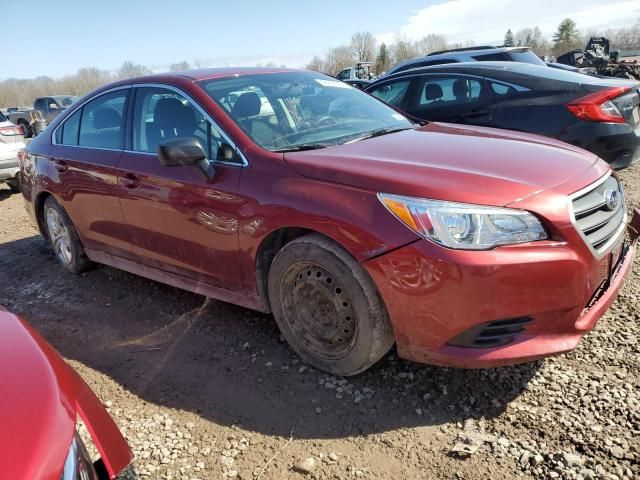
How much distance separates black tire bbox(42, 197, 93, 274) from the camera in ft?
14.8

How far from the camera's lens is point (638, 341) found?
9.62ft

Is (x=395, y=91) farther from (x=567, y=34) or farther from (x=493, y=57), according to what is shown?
(x=567, y=34)

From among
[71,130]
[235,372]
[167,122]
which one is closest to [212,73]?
[167,122]

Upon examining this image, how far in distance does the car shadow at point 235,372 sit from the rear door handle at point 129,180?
96 cm

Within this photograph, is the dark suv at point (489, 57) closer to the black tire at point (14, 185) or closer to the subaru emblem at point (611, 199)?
the subaru emblem at point (611, 199)

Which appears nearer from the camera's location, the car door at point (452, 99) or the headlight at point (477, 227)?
the headlight at point (477, 227)

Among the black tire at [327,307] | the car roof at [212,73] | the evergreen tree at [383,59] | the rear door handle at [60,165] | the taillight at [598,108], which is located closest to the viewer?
the black tire at [327,307]

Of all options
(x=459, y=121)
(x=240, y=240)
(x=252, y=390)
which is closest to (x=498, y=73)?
(x=459, y=121)

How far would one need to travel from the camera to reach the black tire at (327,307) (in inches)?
99.7

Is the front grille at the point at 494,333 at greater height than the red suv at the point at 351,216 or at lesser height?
lesser

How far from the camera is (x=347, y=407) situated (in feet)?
8.60

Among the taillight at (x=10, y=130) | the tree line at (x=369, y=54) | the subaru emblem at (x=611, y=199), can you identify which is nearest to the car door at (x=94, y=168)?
the subaru emblem at (x=611, y=199)

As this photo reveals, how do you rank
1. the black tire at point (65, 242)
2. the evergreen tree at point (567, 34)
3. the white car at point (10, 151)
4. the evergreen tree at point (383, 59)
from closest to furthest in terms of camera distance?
the black tire at point (65, 242) → the white car at point (10, 151) → the evergreen tree at point (383, 59) → the evergreen tree at point (567, 34)

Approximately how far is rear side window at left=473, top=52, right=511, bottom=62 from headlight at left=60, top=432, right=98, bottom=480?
7.97 metres
